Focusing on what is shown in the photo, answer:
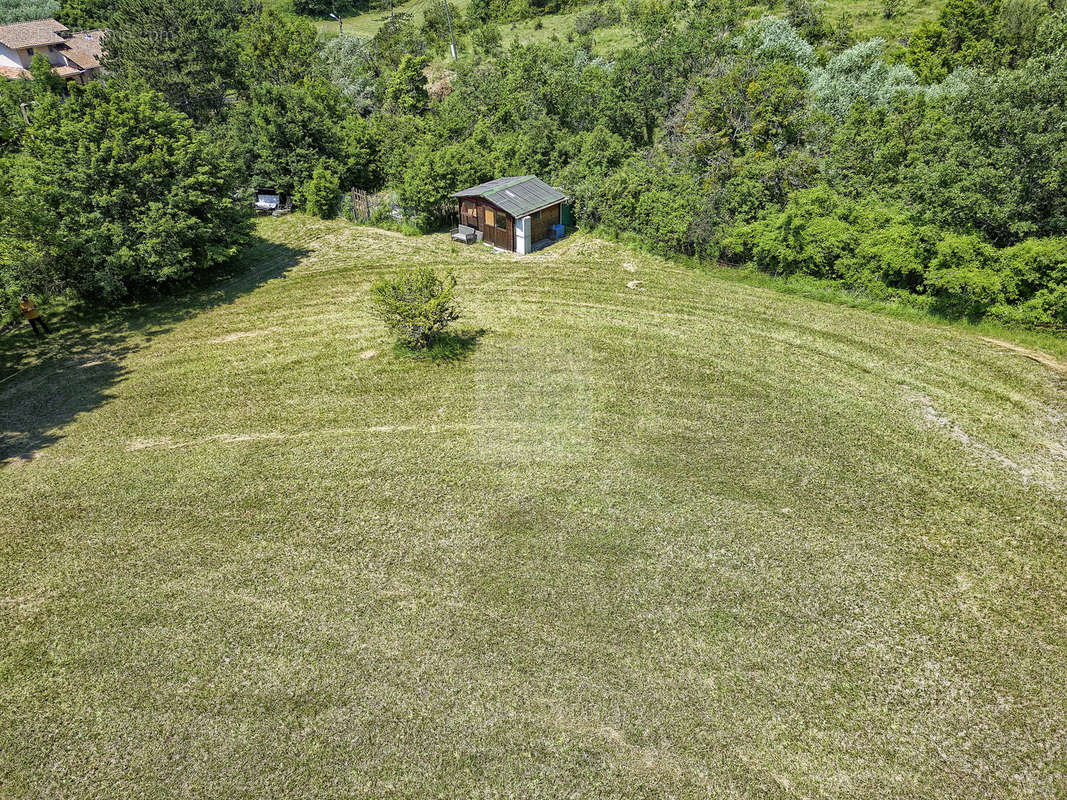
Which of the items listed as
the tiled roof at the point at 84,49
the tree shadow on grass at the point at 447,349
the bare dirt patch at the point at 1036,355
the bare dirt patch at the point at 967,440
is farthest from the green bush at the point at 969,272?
the tiled roof at the point at 84,49

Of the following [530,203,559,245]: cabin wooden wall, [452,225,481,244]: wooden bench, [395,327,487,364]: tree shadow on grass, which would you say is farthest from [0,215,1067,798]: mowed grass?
[452,225,481,244]: wooden bench

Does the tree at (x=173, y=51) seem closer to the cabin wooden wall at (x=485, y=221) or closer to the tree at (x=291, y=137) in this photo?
the tree at (x=291, y=137)

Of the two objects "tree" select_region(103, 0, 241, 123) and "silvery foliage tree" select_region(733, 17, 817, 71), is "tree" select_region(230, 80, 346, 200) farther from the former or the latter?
"silvery foliage tree" select_region(733, 17, 817, 71)

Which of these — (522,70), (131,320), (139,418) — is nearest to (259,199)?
(131,320)

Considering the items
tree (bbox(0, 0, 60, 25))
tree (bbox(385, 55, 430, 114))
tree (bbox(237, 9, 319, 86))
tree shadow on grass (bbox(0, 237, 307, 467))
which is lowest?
tree shadow on grass (bbox(0, 237, 307, 467))

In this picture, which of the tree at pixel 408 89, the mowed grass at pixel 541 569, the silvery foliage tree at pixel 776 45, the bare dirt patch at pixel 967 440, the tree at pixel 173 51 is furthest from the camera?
the tree at pixel 408 89

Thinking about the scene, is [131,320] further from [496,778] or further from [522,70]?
[522,70]

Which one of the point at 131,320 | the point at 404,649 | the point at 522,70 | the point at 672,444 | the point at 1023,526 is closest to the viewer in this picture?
the point at 404,649
